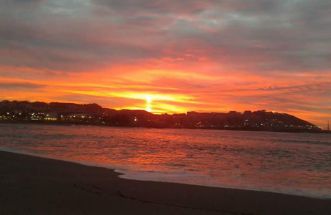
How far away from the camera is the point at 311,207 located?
11719 mm

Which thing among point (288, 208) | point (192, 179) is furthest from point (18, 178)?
point (288, 208)

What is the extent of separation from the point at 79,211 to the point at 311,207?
6350mm

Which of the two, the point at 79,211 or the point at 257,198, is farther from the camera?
the point at 257,198

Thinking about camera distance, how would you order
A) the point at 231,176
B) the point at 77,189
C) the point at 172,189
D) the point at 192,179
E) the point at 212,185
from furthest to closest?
the point at 231,176, the point at 192,179, the point at 212,185, the point at 172,189, the point at 77,189

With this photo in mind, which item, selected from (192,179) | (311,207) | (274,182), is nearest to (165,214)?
(311,207)

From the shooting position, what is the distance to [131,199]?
11344mm

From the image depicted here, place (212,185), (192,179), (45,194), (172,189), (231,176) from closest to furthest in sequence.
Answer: (45,194) < (172,189) < (212,185) < (192,179) < (231,176)

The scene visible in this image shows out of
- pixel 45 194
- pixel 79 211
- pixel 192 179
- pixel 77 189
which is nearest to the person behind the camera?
pixel 79 211

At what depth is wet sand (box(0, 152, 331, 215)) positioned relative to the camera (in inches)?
383

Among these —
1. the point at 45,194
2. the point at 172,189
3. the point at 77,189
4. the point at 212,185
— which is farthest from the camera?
the point at 212,185

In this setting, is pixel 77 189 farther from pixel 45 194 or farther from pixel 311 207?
pixel 311 207

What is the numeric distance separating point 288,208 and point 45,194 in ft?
21.0

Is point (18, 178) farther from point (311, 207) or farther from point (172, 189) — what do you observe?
point (311, 207)

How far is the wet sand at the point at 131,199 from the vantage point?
9.73 m
